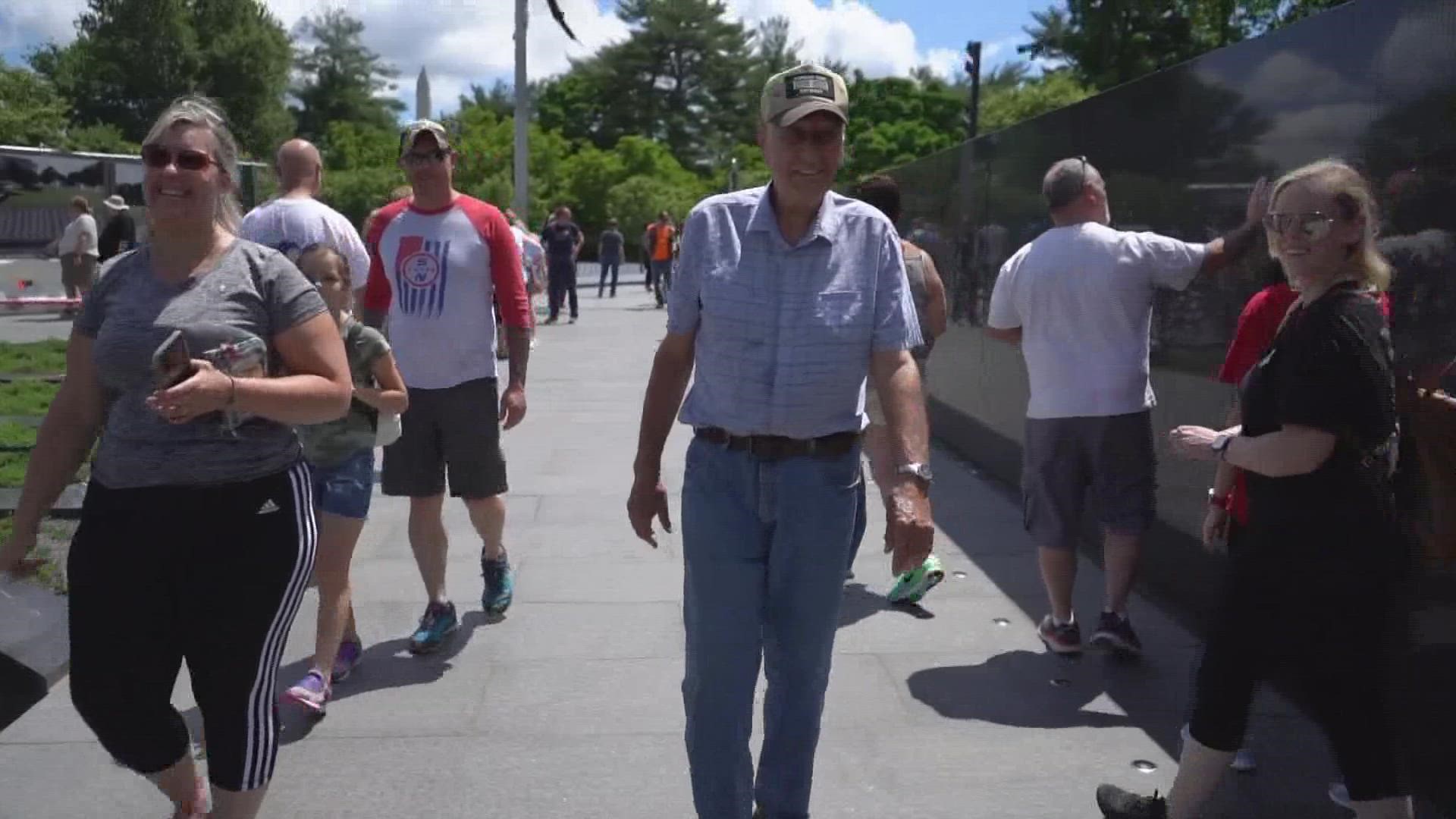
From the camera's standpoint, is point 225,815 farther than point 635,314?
No

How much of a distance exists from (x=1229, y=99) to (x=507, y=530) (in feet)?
13.7

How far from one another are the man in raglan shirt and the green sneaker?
1.74 m

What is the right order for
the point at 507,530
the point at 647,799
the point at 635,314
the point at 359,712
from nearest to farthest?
the point at 647,799 < the point at 359,712 < the point at 507,530 < the point at 635,314

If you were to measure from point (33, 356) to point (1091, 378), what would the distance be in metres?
12.0

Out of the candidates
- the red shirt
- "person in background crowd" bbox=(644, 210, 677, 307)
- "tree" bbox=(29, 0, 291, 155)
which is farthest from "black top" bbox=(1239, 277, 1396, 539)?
"tree" bbox=(29, 0, 291, 155)

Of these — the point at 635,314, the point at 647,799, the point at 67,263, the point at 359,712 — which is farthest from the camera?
the point at 635,314

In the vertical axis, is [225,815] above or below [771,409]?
below

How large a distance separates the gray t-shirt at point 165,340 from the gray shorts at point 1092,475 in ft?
9.92

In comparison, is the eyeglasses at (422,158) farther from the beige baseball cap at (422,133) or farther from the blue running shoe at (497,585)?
the blue running shoe at (497,585)

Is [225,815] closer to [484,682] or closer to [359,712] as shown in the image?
[359,712]

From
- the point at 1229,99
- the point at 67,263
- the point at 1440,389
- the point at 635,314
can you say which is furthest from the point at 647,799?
the point at 635,314

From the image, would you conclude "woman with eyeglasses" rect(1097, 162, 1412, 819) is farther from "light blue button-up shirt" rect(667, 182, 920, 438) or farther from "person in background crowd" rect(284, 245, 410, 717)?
"person in background crowd" rect(284, 245, 410, 717)

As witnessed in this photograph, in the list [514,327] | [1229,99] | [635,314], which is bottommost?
[635,314]

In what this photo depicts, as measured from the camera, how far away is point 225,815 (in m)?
3.30
